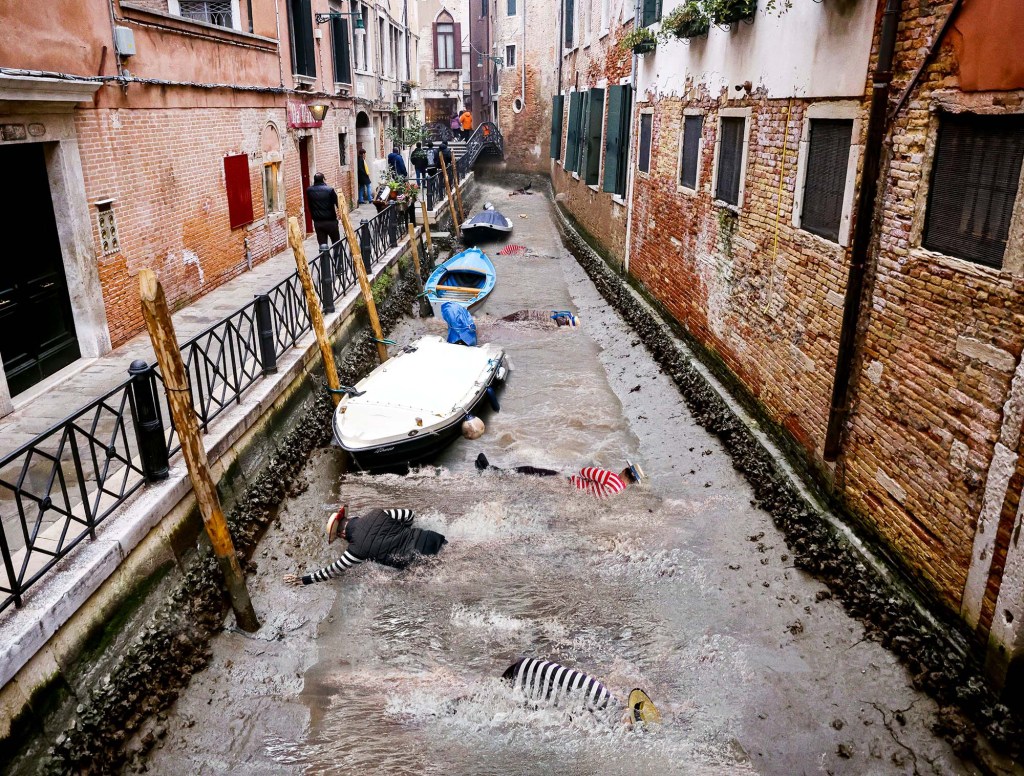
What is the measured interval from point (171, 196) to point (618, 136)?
7265mm

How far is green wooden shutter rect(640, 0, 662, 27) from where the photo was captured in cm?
1048

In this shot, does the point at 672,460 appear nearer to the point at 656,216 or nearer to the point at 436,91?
the point at 656,216

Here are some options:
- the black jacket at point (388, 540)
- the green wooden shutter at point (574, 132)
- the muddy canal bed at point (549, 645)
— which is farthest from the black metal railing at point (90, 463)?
the green wooden shutter at point (574, 132)

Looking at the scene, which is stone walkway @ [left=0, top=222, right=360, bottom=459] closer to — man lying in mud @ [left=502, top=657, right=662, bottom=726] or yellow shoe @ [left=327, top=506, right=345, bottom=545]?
yellow shoe @ [left=327, top=506, right=345, bottom=545]

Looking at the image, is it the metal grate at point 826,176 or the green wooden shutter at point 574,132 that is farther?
the green wooden shutter at point 574,132

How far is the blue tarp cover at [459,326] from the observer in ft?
35.5

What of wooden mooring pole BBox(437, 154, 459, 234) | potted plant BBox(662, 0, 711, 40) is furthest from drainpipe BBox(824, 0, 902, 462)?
wooden mooring pole BBox(437, 154, 459, 234)

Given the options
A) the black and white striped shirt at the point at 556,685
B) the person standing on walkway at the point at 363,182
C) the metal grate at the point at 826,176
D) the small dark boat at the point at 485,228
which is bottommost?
the black and white striped shirt at the point at 556,685

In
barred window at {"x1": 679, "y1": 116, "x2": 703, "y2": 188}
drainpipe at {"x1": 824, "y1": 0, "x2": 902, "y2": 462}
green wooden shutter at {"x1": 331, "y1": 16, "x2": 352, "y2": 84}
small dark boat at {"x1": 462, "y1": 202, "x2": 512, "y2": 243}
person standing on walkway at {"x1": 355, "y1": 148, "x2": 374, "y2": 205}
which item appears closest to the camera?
drainpipe at {"x1": 824, "y1": 0, "x2": 902, "y2": 462}

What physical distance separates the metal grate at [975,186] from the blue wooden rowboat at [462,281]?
29.8 feet

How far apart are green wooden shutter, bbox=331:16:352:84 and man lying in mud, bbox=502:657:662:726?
50.6ft

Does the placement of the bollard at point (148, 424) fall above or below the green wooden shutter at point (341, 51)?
below

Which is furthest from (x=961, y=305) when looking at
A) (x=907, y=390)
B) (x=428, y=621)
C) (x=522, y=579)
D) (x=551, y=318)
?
(x=551, y=318)

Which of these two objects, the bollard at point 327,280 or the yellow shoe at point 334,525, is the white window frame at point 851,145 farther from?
the bollard at point 327,280
